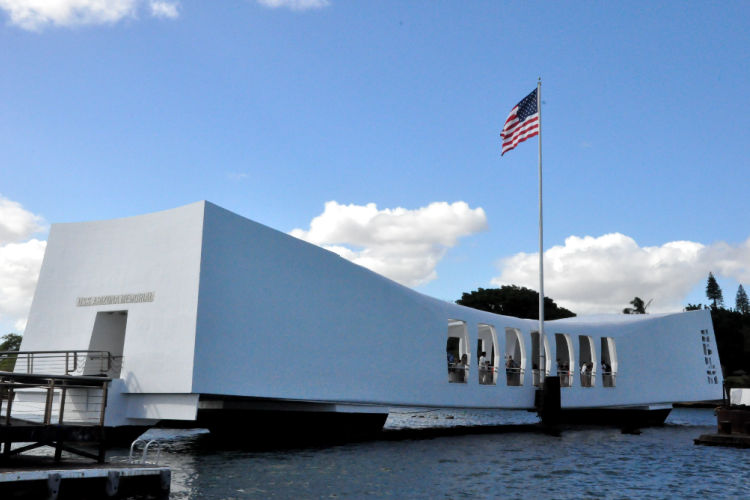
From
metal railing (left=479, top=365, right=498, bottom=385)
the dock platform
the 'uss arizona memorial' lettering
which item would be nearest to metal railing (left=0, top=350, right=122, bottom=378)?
the 'uss arizona memorial' lettering

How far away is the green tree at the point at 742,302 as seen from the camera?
4478 inches

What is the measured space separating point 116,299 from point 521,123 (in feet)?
49.9


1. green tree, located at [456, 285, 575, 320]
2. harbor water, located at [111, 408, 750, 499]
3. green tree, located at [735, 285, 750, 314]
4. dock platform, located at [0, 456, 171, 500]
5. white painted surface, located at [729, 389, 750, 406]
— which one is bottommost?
harbor water, located at [111, 408, 750, 499]

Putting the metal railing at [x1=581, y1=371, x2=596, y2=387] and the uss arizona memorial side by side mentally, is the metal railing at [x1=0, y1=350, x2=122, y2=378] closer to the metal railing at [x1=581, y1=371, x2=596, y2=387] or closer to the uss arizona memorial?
the uss arizona memorial

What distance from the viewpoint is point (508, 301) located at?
2501 inches

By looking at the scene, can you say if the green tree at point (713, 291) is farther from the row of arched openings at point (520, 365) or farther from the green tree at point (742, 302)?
the row of arched openings at point (520, 365)

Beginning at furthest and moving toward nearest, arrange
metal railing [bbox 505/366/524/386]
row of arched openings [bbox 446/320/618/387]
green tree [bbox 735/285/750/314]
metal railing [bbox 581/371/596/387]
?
green tree [bbox 735/285/750/314]
metal railing [bbox 581/371/596/387]
metal railing [bbox 505/366/524/386]
row of arched openings [bbox 446/320/618/387]

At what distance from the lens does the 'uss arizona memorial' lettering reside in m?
15.8

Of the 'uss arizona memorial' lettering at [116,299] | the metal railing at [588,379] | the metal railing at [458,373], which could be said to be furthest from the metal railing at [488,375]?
the 'uss arizona memorial' lettering at [116,299]

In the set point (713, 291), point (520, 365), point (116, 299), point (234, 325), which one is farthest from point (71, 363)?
point (713, 291)

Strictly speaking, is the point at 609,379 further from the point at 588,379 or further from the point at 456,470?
the point at 456,470

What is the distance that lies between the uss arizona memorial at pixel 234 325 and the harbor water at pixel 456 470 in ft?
4.40

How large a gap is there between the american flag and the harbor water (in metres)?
10.4

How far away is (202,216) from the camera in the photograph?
603 inches
